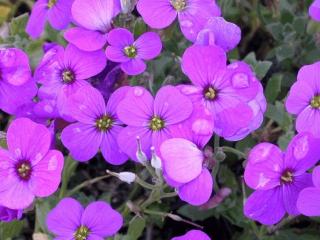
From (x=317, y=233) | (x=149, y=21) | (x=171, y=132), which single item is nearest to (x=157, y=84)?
(x=149, y=21)

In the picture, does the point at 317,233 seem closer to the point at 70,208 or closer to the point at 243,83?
the point at 243,83

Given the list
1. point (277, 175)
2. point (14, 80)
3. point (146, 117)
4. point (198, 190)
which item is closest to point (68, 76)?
point (14, 80)

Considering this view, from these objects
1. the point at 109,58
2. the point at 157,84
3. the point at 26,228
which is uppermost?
the point at 109,58

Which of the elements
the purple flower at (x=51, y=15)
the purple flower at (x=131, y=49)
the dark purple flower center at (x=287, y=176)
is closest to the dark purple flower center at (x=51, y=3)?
the purple flower at (x=51, y=15)

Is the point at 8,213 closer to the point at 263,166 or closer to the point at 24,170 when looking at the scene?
the point at 24,170

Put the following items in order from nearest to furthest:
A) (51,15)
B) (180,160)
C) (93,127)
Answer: (180,160)
(93,127)
(51,15)

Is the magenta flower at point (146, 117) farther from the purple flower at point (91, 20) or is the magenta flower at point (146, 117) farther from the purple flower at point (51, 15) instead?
the purple flower at point (51, 15)

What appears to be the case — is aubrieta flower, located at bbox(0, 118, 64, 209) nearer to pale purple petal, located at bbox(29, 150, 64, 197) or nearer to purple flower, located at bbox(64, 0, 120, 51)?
pale purple petal, located at bbox(29, 150, 64, 197)
